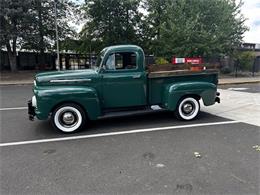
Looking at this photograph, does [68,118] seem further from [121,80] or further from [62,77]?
[121,80]

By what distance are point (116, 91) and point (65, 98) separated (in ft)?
4.13

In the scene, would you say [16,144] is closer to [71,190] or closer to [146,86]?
[71,190]

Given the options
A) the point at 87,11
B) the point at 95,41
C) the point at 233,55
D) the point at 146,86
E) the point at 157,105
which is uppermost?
the point at 87,11

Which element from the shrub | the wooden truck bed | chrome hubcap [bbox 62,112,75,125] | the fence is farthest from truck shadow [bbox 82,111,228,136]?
the shrub

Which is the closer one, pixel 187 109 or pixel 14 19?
pixel 187 109

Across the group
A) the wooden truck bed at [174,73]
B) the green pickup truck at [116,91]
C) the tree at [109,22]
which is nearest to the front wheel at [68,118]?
the green pickup truck at [116,91]

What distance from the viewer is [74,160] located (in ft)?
12.9

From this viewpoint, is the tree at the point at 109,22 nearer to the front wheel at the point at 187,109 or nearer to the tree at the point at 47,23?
the tree at the point at 47,23

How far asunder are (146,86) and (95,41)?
1831 centimetres

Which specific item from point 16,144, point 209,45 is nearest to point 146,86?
point 16,144

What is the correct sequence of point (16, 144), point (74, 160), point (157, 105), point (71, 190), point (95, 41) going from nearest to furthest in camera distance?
point (71, 190) < point (74, 160) < point (16, 144) < point (157, 105) < point (95, 41)

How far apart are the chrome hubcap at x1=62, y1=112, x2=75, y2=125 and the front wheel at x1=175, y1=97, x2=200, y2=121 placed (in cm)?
274

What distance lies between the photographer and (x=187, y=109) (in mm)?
6328

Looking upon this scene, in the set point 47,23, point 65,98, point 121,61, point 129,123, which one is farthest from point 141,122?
point 47,23
